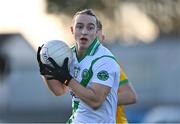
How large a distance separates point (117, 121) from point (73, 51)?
105cm

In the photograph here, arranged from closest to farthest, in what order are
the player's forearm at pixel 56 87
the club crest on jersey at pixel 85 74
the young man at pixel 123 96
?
the club crest on jersey at pixel 85 74
the player's forearm at pixel 56 87
the young man at pixel 123 96

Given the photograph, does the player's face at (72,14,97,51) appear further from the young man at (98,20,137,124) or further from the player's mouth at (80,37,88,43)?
the young man at (98,20,137,124)

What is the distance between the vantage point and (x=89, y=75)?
7.43 meters

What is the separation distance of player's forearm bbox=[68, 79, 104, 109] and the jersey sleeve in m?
0.13

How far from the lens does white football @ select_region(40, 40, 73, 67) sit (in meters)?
7.36

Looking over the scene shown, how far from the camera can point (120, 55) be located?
2470cm

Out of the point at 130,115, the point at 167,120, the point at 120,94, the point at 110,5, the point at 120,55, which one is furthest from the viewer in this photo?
the point at 110,5

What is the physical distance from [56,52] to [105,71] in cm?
42

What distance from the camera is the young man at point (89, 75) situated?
725 centimetres

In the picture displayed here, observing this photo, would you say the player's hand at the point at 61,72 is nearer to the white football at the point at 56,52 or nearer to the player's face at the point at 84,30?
the white football at the point at 56,52

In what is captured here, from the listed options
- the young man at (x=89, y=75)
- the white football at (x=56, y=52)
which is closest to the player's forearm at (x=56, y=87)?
the young man at (x=89, y=75)

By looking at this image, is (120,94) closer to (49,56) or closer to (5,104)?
(49,56)

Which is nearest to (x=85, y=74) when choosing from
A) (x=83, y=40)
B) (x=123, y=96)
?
(x=83, y=40)

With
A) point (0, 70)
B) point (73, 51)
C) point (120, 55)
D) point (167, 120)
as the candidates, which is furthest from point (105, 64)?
point (0, 70)
